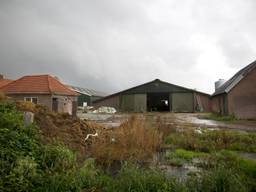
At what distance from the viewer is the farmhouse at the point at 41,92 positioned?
2167 centimetres

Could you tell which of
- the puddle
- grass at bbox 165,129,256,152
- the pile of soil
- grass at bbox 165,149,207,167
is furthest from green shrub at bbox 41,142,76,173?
the puddle

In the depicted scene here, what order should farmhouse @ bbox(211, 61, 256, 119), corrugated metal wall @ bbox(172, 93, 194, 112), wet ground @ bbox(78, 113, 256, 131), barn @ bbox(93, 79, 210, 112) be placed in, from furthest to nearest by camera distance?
barn @ bbox(93, 79, 210, 112), corrugated metal wall @ bbox(172, 93, 194, 112), farmhouse @ bbox(211, 61, 256, 119), wet ground @ bbox(78, 113, 256, 131)

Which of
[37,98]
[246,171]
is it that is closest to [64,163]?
[246,171]

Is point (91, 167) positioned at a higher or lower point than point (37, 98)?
lower

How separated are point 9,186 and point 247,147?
6.91 metres

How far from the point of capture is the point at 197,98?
31297 mm

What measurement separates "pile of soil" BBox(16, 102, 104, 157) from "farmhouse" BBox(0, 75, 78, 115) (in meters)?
12.9

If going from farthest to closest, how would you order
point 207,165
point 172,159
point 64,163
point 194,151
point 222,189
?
point 194,151, point 172,159, point 207,165, point 64,163, point 222,189

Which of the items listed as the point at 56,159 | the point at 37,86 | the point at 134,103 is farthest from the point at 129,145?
the point at 134,103

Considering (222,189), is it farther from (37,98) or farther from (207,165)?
(37,98)

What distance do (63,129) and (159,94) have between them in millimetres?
27609

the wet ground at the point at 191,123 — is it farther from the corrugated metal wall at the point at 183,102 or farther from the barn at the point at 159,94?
the barn at the point at 159,94

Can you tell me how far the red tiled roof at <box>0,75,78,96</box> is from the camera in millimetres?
22062

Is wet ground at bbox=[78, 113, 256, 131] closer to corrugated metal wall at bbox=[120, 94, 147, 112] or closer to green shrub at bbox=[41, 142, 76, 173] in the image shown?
green shrub at bbox=[41, 142, 76, 173]
